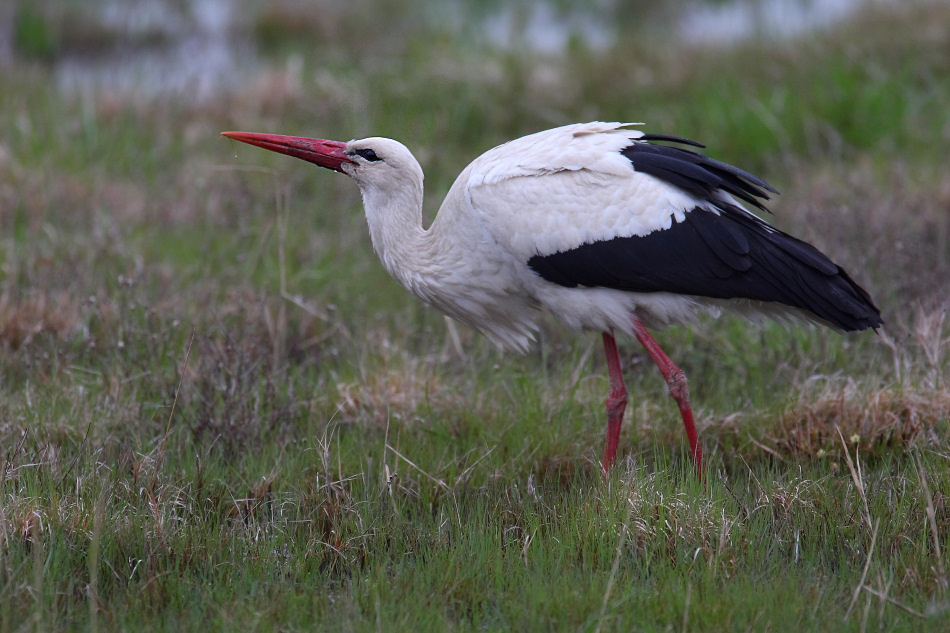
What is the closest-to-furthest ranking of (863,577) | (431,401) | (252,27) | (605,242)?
A: (863,577), (605,242), (431,401), (252,27)

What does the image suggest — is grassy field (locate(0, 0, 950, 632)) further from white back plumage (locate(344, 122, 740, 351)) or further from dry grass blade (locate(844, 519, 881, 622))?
white back plumage (locate(344, 122, 740, 351))

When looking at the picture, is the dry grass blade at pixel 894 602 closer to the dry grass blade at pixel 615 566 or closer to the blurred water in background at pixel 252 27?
the dry grass blade at pixel 615 566

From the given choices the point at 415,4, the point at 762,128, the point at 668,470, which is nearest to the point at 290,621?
the point at 668,470

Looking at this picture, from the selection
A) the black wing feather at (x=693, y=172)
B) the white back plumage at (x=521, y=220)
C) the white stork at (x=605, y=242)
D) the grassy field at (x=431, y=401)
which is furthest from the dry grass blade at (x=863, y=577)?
the black wing feather at (x=693, y=172)

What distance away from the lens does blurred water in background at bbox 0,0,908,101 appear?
9438mm

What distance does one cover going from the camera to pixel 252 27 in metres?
11.2

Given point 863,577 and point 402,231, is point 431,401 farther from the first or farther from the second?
point 863,577

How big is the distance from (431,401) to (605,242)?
1.11 metres

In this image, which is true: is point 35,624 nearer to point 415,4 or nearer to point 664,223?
point 664,223

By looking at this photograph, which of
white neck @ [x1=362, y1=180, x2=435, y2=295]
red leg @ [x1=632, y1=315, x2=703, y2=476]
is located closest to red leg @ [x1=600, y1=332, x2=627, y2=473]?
red leg @ [x1=632, y1=315, x2=703, y2=476]

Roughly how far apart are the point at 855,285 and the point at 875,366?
852 millimetres

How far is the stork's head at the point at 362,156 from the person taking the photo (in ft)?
14.2

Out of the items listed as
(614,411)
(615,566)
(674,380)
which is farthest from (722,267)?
(615,566)

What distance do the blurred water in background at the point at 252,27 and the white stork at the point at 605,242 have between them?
5113 mm
